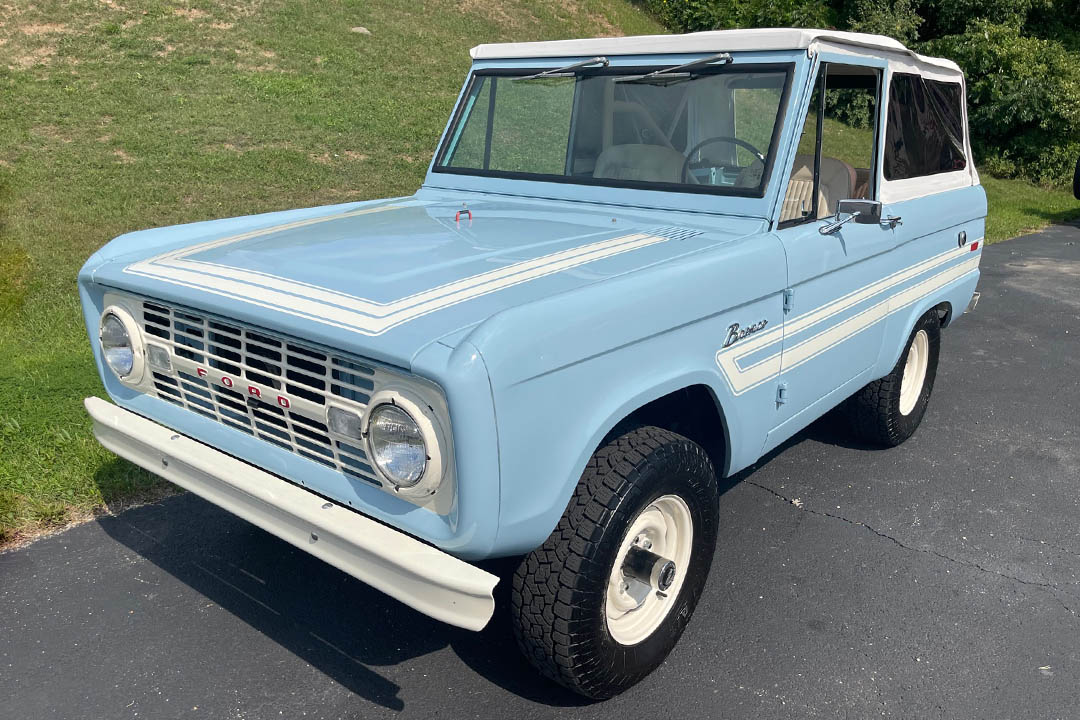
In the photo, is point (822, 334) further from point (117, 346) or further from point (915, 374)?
point (117, 346)

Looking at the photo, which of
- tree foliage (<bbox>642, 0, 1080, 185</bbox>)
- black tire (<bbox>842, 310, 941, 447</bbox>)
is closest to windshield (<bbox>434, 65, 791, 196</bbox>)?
black tire (<bbox>842, 310, 941, 447</bbox>)

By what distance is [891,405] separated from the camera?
4.19 meters

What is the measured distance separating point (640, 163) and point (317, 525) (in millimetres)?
2015

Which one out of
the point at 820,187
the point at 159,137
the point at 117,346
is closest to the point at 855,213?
the point at 820,187

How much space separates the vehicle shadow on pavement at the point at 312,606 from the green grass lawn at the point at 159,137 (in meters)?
0.45

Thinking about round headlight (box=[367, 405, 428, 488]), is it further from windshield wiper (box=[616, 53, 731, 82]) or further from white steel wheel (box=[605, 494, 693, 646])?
windshield wiper (box=[616, 53, 731, 82])

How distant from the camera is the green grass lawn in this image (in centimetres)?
446

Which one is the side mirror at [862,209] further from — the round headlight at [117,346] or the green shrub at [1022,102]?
the green shrub at [1022,102]

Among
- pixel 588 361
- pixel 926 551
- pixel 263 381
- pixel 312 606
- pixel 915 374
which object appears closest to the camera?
pixel 588 361

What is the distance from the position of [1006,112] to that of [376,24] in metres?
12.3

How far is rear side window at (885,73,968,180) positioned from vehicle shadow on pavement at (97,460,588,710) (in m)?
2.40

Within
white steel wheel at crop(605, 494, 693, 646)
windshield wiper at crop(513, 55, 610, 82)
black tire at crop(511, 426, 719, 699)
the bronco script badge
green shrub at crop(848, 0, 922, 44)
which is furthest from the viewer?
green shrub at crop(848, 0, 922, 44)

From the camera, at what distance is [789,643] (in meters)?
2.92

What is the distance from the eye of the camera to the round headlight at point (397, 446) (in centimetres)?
210
